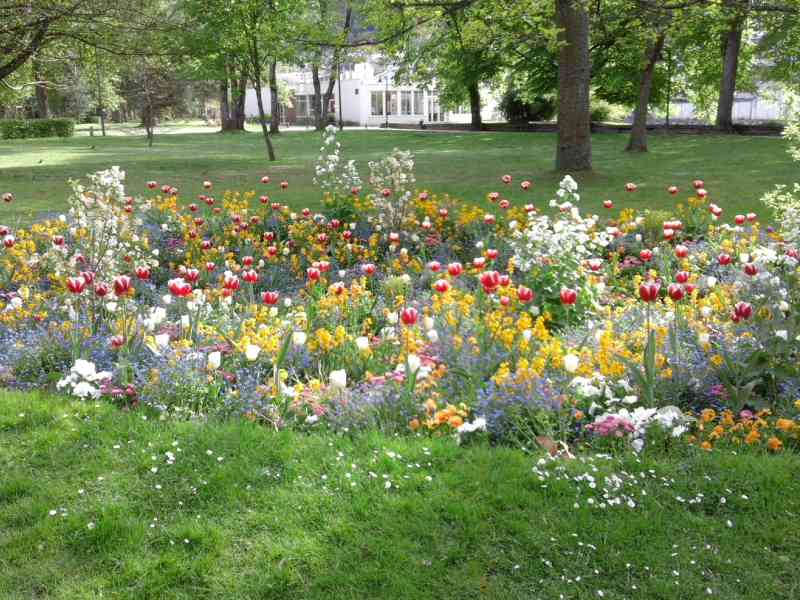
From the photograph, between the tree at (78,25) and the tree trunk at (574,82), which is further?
the tree at (78,25)

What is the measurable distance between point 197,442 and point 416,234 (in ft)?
14.6

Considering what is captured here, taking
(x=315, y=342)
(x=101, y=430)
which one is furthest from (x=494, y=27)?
(x=101, y=430)

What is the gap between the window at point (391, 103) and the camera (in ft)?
204

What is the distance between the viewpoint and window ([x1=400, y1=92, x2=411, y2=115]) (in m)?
62.5

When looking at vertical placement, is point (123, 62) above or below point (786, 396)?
above

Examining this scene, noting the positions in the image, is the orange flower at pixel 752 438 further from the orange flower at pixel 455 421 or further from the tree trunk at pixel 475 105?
the tree trunk at pixel 475 105

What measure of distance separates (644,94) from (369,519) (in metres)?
19.1

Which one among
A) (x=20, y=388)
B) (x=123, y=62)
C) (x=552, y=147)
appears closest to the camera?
(x=20, y=388)

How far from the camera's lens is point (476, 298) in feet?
18.7

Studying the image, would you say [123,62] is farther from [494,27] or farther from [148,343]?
[148,343]

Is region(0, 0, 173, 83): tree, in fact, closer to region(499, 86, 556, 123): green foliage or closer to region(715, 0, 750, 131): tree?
region(715, 0, 750, 131): tree

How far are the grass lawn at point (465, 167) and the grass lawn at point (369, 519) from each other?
729 cm

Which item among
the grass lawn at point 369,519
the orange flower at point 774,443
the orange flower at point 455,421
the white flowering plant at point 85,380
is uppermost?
the white flowering plant at point 85,380

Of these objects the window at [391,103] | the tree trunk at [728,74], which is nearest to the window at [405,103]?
the window at [391,103]
